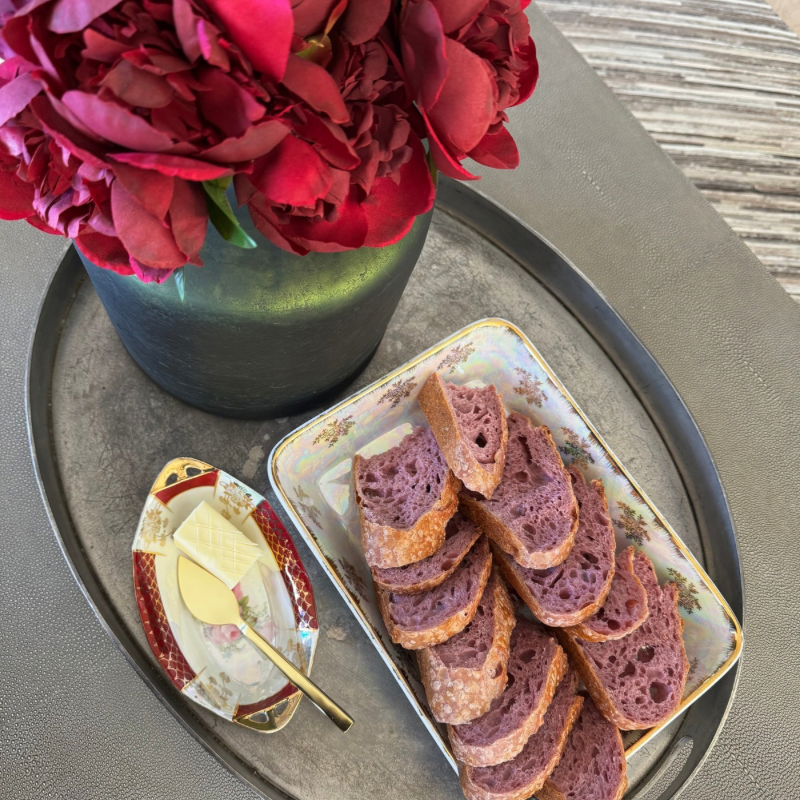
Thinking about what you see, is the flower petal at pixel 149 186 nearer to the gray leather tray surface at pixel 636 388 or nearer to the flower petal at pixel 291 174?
the flower petal at pixel 291 174

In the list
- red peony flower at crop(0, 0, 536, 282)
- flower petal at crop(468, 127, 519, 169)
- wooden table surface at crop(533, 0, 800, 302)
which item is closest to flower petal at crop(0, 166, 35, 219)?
red peony flower at crop(0, 0, 536, 282)

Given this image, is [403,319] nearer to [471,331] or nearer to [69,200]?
[471,331]

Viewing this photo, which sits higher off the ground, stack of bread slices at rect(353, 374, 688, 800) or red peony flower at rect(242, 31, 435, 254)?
red peony flower at rect(242, 31, 435, 254)

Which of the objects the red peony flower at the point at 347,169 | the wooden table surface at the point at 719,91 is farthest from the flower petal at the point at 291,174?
the wooden table surface at the point at 719,91

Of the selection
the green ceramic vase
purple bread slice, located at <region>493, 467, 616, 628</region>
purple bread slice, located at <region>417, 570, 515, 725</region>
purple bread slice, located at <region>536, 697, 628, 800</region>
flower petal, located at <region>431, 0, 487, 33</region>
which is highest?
flower petal, located at <region>431, 0, 487, 33</region>

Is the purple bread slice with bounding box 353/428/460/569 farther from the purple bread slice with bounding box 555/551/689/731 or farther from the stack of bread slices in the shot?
the purple bread slice with bounding box 555/551/689/731

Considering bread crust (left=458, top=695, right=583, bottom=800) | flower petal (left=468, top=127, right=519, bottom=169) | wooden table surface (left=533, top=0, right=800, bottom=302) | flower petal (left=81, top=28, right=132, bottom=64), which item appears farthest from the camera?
wooden table surface (left=533, top=0, right=800, bottom=302)

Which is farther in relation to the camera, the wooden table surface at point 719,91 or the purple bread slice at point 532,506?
the wooden table surface at point 719,91

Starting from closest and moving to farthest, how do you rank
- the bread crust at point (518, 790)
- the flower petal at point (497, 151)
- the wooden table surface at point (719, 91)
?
the flower petal at point (497, 151)
the bread crust at point (518, 790)
the wooden table surface at point (719, 91)
